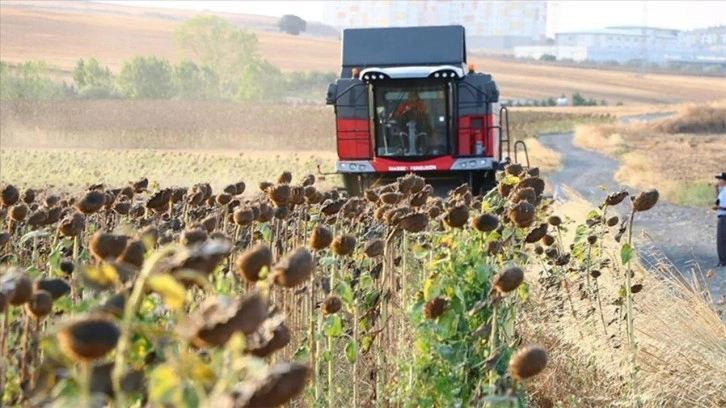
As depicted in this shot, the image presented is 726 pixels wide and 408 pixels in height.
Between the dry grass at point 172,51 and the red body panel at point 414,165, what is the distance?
6117 centimetres

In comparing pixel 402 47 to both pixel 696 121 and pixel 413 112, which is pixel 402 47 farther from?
pixel 696 121

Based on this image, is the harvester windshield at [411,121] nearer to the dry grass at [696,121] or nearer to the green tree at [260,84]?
the dry grass at [696,121]

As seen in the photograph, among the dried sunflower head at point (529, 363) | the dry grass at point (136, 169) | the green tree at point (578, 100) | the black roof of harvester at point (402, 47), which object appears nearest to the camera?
the dried sunflower head at point (529, 363)

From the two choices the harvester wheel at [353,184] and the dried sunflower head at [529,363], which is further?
the harvester wheel at [353,184]

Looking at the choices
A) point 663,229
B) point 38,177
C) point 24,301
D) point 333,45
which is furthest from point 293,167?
point 333,45

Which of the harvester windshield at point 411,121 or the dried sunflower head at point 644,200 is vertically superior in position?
the dried sunflower head at point 644,200

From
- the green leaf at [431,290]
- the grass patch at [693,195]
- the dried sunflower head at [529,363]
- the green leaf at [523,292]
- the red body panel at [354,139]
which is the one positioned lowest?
the grass patch at [693,195]

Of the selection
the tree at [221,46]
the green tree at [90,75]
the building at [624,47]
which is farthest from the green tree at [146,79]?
the building at [624,47]

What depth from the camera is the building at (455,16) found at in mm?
160500

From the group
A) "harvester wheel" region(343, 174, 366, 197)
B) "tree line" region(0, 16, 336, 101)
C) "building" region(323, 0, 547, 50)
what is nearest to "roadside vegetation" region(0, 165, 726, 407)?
"harvester wheel" region(343, 174, 366, 197)

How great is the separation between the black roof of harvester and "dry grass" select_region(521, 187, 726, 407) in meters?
9.99

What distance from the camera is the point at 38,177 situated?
2589 cm

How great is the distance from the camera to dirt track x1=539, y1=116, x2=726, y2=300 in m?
12.8

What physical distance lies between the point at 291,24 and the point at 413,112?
126m
